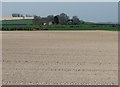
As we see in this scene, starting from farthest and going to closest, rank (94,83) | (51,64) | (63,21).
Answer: (63,21) → (51,64) → (94,83)

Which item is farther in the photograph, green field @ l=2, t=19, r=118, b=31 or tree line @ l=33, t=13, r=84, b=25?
tree line @ l=33, t=13, r=84, b=25

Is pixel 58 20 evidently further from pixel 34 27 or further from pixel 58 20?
pixel 34 27

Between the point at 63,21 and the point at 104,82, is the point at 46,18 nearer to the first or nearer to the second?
the point at 63,21

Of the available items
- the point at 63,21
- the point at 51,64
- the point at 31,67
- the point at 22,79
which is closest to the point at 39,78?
the point at 22,79

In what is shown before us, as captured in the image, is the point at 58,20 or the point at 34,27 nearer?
the point at 34,27

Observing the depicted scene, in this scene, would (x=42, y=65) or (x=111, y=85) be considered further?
(x=42, y=65)

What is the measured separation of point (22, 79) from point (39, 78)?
607 mm

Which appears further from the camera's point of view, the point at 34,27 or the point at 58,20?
the point at 58,20

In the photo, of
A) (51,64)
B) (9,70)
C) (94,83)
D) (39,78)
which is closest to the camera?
(94,83)

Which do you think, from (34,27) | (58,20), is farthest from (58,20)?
(34,27)

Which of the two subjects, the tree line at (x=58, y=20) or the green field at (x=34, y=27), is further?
the tree line at (x=58, y=20)

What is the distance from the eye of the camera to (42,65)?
1659 centimetres

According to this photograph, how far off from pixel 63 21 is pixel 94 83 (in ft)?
443

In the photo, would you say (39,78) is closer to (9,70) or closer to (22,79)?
(22,79)
